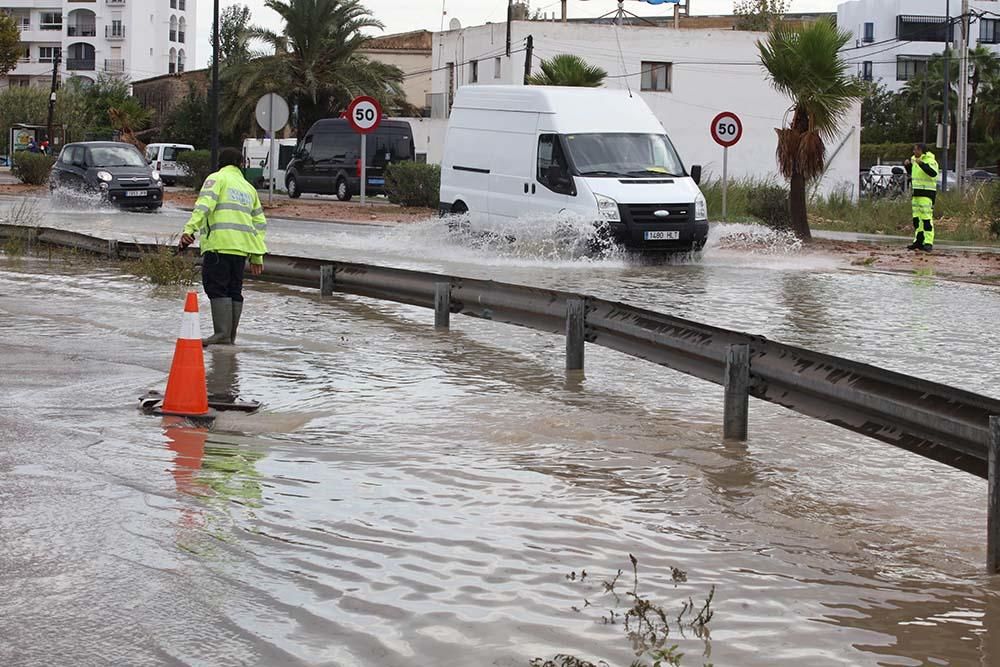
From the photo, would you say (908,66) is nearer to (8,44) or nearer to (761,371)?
(8,44)

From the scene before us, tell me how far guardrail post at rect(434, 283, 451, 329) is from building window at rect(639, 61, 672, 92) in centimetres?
4011

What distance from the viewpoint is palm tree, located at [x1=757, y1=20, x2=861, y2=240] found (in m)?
28.1

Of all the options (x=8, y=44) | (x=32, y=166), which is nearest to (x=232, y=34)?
(x=8, y=44)

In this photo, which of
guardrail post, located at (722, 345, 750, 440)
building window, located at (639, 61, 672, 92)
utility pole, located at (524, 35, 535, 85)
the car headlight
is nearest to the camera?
guardrail post, located at (722, 345, 750, 440)

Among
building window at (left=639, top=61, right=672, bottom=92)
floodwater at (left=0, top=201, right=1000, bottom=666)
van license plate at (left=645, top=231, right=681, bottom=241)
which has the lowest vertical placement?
floodwater at (left=0, top=201, right=1000, bottom=666)

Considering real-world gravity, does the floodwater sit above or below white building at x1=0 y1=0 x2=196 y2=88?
below

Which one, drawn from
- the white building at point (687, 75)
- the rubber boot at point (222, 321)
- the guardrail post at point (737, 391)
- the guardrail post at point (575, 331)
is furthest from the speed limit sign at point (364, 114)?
the guardrail post at point (737, 391)

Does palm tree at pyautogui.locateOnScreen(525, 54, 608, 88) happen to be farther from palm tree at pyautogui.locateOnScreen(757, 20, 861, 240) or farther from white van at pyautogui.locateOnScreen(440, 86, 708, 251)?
white van at pyautogui.locateOnScreen(440, 86, 708, 251)

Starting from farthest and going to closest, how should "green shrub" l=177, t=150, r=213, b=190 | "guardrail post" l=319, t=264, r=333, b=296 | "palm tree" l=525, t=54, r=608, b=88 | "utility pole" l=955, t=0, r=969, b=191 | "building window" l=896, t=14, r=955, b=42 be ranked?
"building window" l=896, t=14, r=955, b=42 → "green shrub" l=177, t=150, r=213, b=190 → "utility pole" l=955, t=0, r=969, b=191 → "palm tree" l=525, t=54, r=608, b=88 → "guardrail post" l=319, t=264, r=333, b=296

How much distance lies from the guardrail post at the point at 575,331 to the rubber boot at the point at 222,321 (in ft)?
9.42

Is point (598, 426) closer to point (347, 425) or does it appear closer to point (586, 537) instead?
point (347, 425)

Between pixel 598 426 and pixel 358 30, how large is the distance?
52.9 meters

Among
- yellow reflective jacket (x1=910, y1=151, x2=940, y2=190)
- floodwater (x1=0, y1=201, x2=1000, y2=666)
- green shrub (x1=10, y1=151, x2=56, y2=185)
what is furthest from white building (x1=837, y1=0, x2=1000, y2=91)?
floodwater (x1=0, y1=201, x2=1000, y2=666)

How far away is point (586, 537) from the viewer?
20.6 feet
